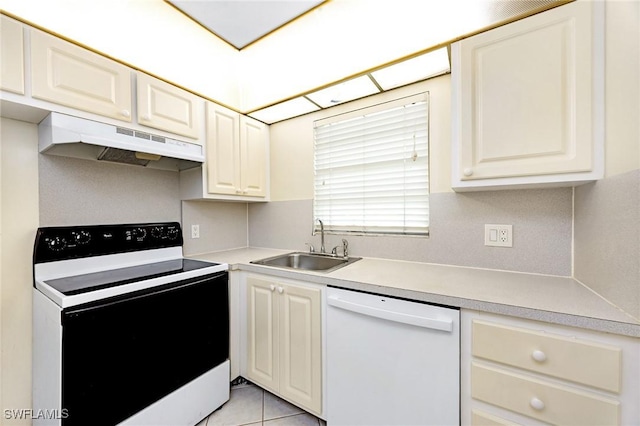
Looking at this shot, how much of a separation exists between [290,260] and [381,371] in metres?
1.11

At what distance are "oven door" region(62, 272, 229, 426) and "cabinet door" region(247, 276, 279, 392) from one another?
199 mm

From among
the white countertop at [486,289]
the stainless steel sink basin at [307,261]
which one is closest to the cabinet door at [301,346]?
the white countertop at [486,289]

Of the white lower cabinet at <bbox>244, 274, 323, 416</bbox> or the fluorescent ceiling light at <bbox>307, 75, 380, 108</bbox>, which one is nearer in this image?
the white lower cabinet at <bbox>244, 274, 323, 416</bbox>

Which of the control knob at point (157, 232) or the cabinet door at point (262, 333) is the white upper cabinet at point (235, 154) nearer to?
the control knob at point (157, 232)

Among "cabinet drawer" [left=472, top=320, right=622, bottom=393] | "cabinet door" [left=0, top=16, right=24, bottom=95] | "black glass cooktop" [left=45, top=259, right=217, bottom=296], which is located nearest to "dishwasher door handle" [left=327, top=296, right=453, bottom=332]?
"cabinet drawer" [left=472, top=320, right=622, bottom=393]

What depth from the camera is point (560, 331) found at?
0.85m

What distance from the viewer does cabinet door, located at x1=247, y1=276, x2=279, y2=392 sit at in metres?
1.59

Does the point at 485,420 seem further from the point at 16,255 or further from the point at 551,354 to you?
the point at 16,255

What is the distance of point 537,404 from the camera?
2.86 feet

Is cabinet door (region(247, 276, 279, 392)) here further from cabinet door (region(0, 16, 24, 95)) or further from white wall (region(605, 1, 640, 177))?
white wall (region(605, 1, 640, 177))

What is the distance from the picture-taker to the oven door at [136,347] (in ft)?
3.43

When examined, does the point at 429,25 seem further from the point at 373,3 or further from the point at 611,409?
the point at 611,409

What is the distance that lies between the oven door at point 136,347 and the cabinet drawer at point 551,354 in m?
1.46

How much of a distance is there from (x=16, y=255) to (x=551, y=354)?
2432mm
